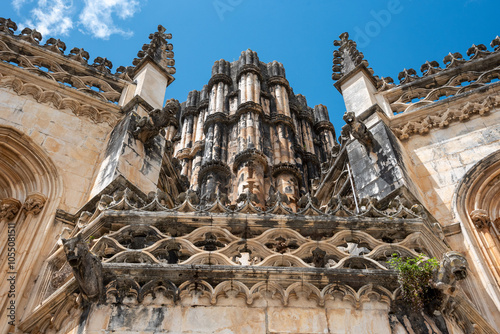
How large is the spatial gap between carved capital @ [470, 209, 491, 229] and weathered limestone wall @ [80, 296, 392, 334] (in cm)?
325

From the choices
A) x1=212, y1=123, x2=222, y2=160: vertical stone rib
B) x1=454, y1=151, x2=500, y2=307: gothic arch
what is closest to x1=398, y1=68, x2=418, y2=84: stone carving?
x1=454, y1=151, x2=500, y2=307: gothic arch

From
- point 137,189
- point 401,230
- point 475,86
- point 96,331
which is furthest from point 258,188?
point 96,331

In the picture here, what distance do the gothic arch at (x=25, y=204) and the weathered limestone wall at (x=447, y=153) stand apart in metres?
5.97

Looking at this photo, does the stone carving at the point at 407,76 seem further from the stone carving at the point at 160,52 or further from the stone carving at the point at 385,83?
the stone carving at the point at 160,52

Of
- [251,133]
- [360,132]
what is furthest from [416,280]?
[251,133]

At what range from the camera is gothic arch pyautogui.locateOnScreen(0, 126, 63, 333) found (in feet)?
23.6

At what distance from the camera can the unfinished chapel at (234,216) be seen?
5742 millimetres

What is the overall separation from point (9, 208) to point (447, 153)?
739 cm

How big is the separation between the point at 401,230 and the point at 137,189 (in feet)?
13.3

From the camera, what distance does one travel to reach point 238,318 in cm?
561

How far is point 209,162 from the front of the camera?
21.1 metres

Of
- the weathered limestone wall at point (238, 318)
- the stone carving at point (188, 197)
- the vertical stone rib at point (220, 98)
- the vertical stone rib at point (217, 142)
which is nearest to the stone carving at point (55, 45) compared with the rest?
the stone carving at point (188, 197)

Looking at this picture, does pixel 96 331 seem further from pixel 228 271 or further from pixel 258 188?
pixel 258 188

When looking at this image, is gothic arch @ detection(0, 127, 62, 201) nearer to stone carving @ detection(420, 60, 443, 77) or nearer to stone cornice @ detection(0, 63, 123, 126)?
stone cornice @ detection(0, 63, 123, 126)
